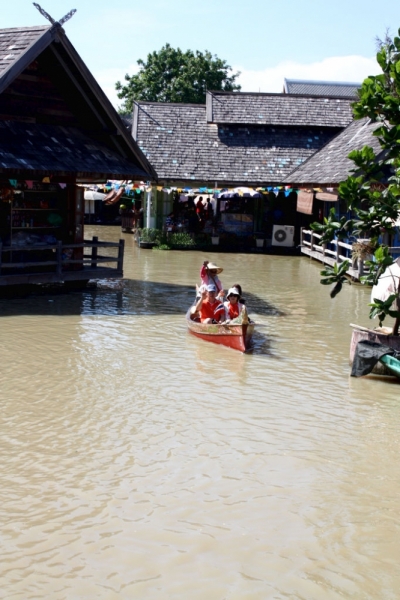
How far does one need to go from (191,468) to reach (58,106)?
13.2m

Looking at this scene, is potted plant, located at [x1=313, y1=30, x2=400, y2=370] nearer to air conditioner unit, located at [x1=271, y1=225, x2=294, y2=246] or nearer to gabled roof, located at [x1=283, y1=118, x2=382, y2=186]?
gabled roof, located at [x1=283, y1=118, x2=382, y2=186]

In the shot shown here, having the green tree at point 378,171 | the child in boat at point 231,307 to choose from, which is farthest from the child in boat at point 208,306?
the green tree at point 378,171

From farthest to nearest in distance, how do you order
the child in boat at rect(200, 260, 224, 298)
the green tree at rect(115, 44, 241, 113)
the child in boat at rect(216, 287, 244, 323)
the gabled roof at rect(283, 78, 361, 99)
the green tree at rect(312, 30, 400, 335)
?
the green tree at rect(115, 44, 241, 113)
the gabled roof at rect(283, 78, 361, 99)
the child in boat at rect(200, 260, 224, 298)
the child in boat at rect(216, 287, 244, 323)
the green tree at rect(312, 30, 400, 335)

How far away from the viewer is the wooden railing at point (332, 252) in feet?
70.3

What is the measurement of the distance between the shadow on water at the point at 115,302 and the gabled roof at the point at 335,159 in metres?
7.69

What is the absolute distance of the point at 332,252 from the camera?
25.4 m

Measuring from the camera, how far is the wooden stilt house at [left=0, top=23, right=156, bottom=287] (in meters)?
17.6

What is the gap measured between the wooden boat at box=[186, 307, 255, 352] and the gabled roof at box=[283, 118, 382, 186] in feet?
40.2

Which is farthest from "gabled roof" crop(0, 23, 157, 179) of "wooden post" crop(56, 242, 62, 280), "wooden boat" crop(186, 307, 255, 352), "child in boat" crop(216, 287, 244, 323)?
"wooden boat" crop(186, 307, 255, 352)

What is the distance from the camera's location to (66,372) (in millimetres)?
11875

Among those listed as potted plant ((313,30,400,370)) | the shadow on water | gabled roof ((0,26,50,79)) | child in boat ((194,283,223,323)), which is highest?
gabled roof ((0,26,50,79))

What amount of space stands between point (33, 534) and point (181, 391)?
183 inches

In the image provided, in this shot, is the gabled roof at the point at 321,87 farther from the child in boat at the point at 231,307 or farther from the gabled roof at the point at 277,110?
the child in boat at the point at 231,307

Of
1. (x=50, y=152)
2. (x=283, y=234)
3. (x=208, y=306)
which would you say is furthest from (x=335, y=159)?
(x=208, y=306)
